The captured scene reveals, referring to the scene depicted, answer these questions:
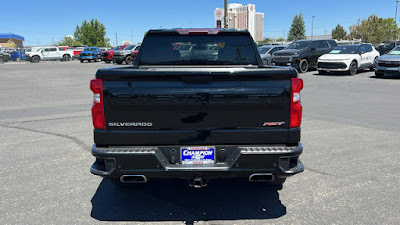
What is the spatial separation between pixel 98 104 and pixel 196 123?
0.94 metres

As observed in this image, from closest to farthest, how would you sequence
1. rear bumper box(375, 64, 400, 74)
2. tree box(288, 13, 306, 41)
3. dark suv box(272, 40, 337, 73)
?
1. rear bumper box(375, 64, 400, 74)
2. dark suv box(272, 40, 337, 73)
3. tree box(288, 13, 306, 41)

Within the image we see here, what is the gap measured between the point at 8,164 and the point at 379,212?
519 cm

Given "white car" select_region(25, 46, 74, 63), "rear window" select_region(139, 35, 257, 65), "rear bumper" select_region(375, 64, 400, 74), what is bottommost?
"rear bumper" select_region(375, 64, 400, 74)

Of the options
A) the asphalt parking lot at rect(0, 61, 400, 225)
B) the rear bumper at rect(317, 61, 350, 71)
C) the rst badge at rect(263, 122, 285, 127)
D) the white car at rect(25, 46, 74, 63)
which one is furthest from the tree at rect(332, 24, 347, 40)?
the rst badge at rect(263, 122, 285, 127)

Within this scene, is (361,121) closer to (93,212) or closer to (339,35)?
(93,212)

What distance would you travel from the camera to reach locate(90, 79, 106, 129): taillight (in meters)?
3.11

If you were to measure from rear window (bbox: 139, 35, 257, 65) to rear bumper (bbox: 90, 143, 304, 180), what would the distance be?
146cm

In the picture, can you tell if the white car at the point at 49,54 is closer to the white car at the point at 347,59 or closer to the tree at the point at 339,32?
the white car at the point at 347,59

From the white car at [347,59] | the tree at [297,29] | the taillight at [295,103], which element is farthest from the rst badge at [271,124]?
the tree at [297,29]

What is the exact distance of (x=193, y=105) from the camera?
311 cm

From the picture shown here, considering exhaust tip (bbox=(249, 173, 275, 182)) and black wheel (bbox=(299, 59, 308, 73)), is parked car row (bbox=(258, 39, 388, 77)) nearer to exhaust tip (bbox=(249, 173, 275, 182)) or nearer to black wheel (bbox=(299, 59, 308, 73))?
black wheel (bbox=(299, 59, 308, 73))

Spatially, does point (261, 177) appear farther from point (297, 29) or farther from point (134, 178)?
point (297, 29)

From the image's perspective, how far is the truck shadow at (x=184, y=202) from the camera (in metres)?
3.51

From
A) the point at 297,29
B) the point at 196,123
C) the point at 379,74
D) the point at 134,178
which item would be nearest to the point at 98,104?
the point at 134,178
